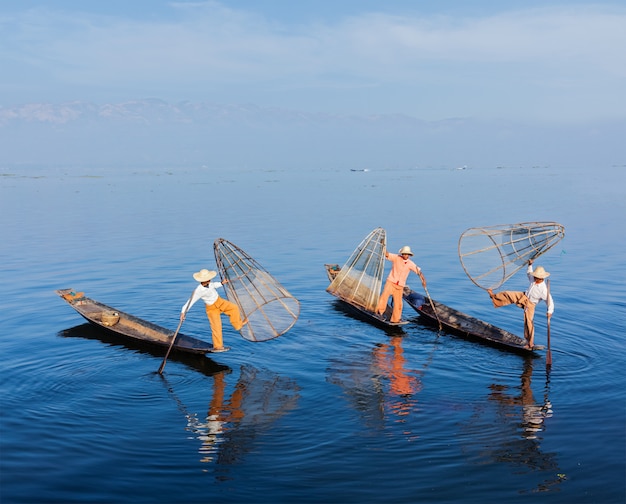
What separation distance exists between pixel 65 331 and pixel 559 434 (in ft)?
46.9

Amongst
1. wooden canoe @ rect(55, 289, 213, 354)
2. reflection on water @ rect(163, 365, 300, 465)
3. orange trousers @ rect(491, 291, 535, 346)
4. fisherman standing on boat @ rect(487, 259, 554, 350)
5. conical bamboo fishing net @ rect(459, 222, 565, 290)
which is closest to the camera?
reflection on water @ rect(163, 365, 300, 465)

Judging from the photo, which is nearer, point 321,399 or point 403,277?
point 321,399

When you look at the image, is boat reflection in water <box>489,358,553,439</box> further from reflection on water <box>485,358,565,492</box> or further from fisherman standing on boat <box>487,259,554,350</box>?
fisherman standing on boat <box>487,259,554,350</box>

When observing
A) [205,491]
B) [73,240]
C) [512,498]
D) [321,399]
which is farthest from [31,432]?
[73,240]

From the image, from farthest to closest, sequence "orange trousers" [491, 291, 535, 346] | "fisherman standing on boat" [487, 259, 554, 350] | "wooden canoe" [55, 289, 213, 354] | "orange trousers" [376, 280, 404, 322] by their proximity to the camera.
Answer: "orange trousers" [376, 280, 404, 322] → "orange trousers" [491, 291, 535, 346] → "wooden canoe" [55, 289, 213, 354] → "fisherman standing on boat" [487, 259, 554, 350]

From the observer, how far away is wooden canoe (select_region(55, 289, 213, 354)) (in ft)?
52.0

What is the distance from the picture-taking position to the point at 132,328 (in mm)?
17562

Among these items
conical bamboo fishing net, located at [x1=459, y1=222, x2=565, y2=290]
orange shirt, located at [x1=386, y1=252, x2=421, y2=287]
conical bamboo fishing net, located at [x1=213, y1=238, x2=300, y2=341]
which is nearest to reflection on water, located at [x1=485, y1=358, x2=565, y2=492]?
conical bamboo fishing net, located at [x1=459, y1=222, x2=565, y2=290]

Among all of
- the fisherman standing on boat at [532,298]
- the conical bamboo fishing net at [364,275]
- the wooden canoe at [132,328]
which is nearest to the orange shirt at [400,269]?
the conical bamboo fishing net at [364,275]

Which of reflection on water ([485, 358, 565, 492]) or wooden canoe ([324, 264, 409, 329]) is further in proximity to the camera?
wooden canoe ([324, 264, 409, 329])

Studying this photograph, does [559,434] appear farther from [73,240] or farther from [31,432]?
[73,240]

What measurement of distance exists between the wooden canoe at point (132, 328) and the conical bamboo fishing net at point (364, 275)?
6.08 m

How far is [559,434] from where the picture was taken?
11.5 metres

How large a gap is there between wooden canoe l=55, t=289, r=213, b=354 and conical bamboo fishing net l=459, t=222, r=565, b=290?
26.6ft
